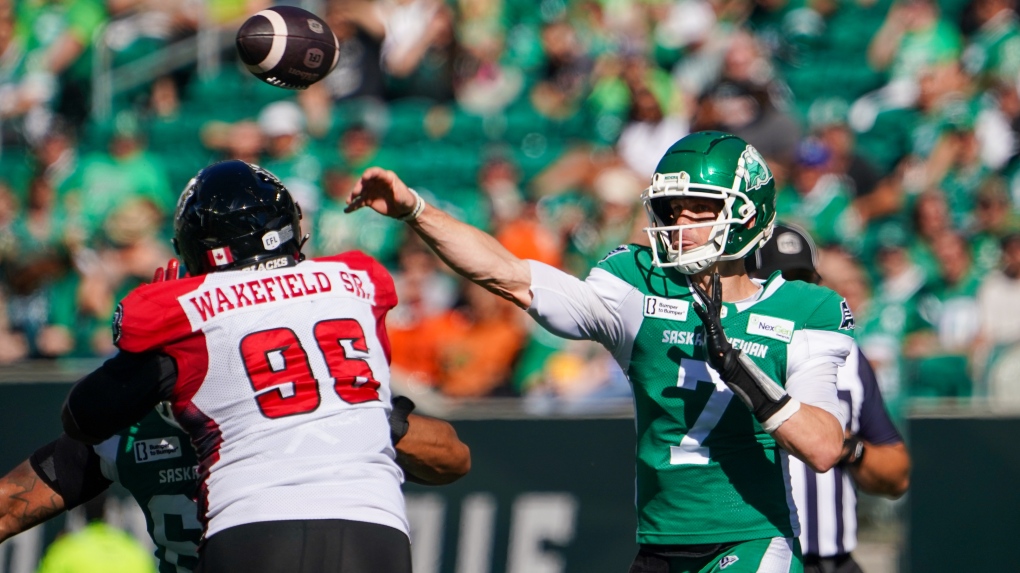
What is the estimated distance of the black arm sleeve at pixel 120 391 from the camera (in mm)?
3525

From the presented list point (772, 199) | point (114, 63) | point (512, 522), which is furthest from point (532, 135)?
point (772, 199)

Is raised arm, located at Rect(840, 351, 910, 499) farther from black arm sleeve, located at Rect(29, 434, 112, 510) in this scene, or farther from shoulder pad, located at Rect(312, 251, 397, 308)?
black arm sleeve, located at Rect(29, 434, 112, 510)

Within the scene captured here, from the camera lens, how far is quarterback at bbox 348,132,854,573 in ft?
13.1

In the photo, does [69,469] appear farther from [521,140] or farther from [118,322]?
[521,140]

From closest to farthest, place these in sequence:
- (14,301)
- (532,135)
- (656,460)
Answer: (656,460), (14,301), (532,135)

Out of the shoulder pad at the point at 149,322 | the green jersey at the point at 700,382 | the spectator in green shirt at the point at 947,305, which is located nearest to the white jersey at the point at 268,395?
the shoulder pad at the point at 149,322

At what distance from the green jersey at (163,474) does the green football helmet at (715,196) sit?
1562 mm

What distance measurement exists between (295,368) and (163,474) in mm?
685

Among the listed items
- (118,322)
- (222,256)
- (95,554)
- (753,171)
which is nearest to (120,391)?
(118,322)

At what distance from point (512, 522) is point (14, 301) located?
17.7 ft

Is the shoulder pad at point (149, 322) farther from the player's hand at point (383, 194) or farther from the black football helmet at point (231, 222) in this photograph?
the player's hand at point (383, 194)

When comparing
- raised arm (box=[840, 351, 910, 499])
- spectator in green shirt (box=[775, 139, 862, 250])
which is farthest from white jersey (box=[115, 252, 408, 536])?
spectator in green shirt (box=[775, 139, 862, 250])

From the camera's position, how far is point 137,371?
3.53m

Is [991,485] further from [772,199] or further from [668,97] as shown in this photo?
[668,97]
